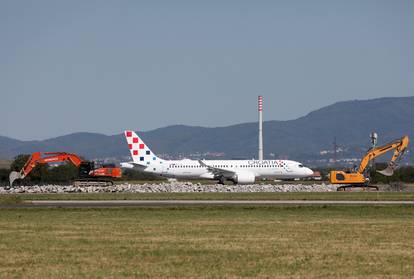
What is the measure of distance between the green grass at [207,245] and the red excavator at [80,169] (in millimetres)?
43148

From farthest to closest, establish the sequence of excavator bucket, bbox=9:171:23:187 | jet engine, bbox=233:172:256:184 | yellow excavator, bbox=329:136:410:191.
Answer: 1. jet engine, bbox=233:172:256:184
2. excavator bucket, bbox=9:171:23:187
3. yellow excavator, bbox=329:136:410:191

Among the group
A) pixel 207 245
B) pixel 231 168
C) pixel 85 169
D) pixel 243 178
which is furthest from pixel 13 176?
pixel 207 245

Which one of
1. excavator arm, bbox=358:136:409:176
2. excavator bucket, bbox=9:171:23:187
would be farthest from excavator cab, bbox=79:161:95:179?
excavator arm, bbox=358:136:409:176

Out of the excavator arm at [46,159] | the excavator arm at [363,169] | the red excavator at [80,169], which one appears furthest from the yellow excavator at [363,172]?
the excavator arm at [46,159]

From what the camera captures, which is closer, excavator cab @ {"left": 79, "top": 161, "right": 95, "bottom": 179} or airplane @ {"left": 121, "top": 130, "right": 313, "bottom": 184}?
excavator cab @ {"left": 79, "top": 161, "right": 95, "bottom": 179}

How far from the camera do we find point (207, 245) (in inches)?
1007

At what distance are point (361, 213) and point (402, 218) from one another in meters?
3.96

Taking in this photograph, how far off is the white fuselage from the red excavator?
1076 centimetres

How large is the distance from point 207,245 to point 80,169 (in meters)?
59.3

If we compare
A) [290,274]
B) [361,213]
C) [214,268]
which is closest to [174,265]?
[214,268]

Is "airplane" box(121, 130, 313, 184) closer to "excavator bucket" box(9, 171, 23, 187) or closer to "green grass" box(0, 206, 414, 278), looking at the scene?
"excavator bucket" box(9, 171, 23, 187)

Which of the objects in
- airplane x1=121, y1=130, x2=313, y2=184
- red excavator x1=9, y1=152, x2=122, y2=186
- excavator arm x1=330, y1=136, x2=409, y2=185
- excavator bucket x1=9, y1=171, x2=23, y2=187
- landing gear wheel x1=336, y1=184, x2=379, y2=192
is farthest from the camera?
airplane x1=121, y1=130, x2=313, y2=184

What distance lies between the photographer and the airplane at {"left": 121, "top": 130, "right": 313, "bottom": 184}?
296ft

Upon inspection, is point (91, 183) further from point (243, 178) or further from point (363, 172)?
point (363, 172)
